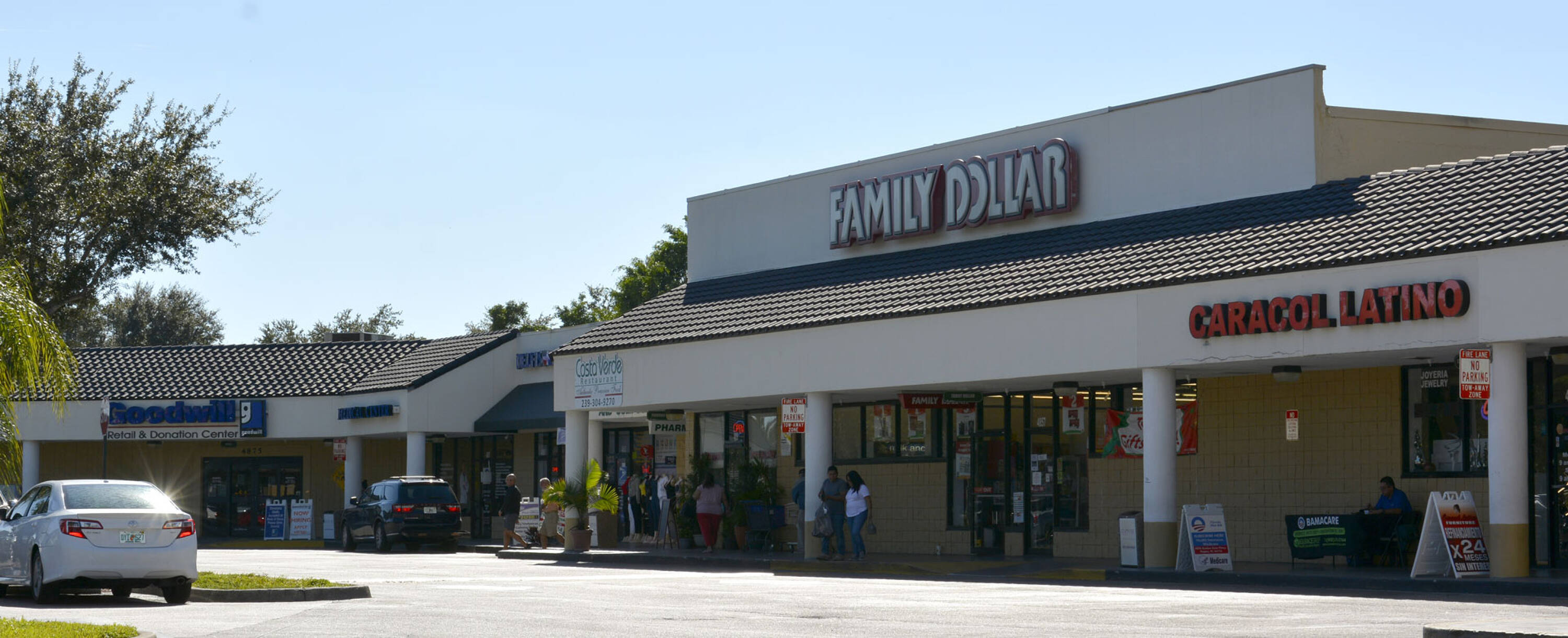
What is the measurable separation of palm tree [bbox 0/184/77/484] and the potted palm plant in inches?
678

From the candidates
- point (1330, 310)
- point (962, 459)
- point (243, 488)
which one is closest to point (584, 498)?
point (962, 459)

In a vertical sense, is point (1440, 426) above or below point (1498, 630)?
above

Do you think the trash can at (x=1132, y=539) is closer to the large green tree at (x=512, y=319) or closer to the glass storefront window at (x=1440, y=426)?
the glass storefront window at (x=1440, y=426)

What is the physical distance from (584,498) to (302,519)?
45.1 feet

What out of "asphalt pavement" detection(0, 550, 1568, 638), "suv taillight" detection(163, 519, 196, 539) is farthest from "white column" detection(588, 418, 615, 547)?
"suv taillight" detection(163, 519, 196, 539)

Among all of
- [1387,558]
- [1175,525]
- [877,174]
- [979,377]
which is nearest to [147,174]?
[877,174]

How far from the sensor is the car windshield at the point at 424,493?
38.5 m

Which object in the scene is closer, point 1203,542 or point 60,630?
point 60,630

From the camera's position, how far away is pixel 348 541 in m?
40.2

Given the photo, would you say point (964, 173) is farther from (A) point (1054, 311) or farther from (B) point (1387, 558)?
(B) point (1387, 558)

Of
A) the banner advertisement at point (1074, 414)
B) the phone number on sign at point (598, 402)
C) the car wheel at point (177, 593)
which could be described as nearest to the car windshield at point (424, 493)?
the phone number on sign at point (598, 402)

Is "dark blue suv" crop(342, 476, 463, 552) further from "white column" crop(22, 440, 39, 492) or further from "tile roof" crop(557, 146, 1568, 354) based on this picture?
"white column" crop(22, 440, 39, 492)

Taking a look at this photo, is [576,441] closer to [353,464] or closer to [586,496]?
[586,496]

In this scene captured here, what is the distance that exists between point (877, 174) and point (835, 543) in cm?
698
